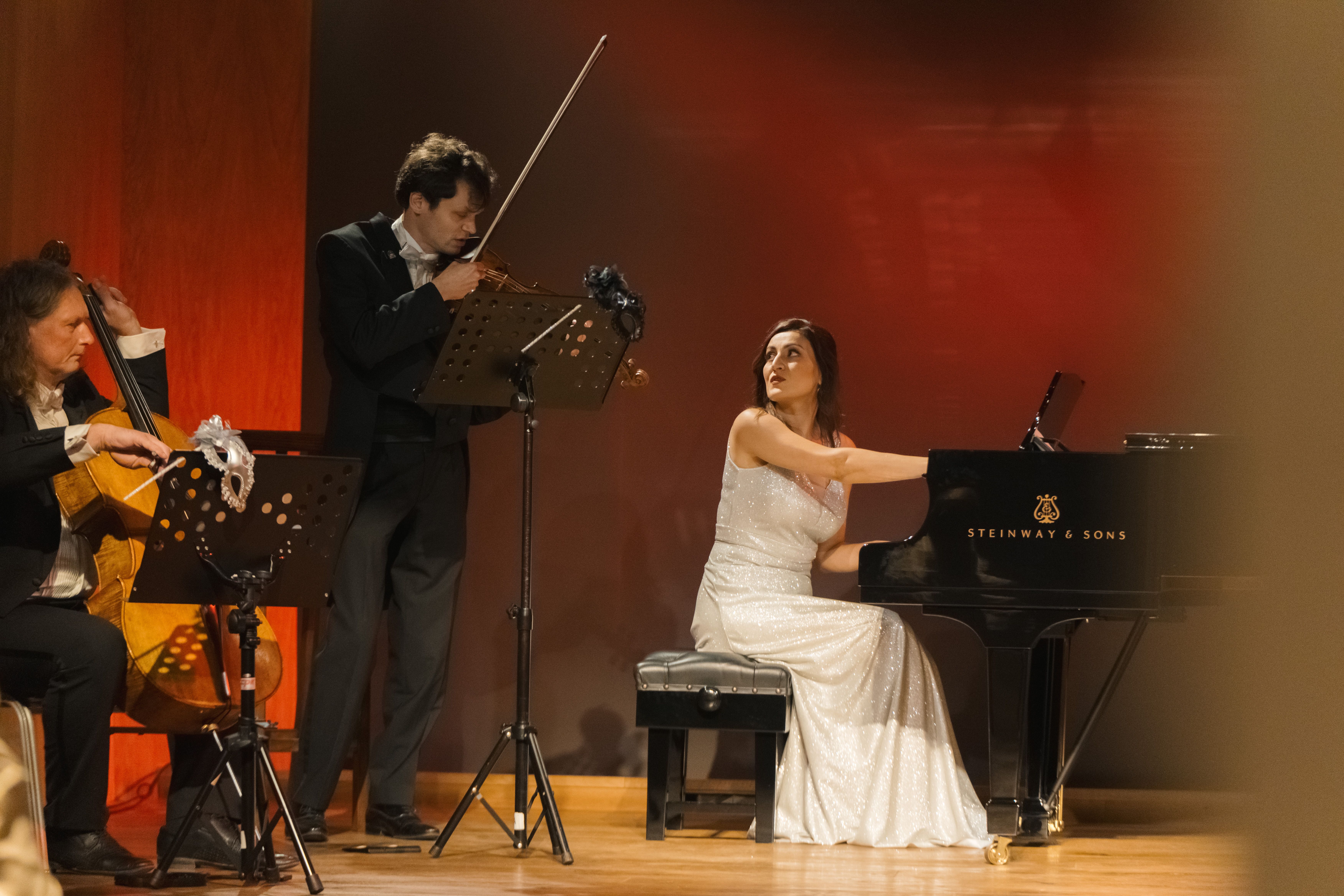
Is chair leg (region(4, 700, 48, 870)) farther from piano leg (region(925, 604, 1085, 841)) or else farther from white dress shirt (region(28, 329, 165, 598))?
piano leg (region(925, 604, 1085, 841))

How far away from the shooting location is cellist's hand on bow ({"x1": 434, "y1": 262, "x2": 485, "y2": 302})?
344 centimetres

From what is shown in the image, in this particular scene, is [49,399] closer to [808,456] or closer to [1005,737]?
[808,456]

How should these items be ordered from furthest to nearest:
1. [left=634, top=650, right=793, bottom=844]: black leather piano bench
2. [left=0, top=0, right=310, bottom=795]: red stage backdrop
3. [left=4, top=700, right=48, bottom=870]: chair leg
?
[left=0, top=0, right=310, bottom=795]: red stage backdrop, [left=634, top=650, right=793, bottom=844]: black leather piano bench, [left=4, top=700, right=48, bottom=870]: chair leg

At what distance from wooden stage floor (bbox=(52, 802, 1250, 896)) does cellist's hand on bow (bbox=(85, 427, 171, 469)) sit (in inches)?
35.1

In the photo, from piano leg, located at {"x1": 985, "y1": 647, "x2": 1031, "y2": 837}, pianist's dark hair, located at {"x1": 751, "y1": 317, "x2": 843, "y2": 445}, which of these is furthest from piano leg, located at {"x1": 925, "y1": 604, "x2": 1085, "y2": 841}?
pianist's dark hair, located at {"x1": 751, "y1": 317, "x2": 843, "y2": 445}

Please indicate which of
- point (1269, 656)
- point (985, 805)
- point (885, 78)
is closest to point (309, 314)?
point (885, 78)

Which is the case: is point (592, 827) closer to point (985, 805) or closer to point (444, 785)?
point (444, 785)

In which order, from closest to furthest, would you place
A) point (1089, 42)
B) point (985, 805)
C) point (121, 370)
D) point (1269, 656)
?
point (1269, 656), point (121, 370), point (985, 805), point (1089, 42)

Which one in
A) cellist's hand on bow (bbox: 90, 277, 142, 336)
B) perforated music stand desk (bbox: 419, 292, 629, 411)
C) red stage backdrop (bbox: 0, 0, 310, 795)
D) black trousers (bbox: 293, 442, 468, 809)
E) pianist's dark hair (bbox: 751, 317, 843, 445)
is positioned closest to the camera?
perforated music stand desk (bbox: 419, 292, 629, 411)

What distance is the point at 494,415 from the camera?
3762 mm

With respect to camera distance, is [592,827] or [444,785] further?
[444,785]

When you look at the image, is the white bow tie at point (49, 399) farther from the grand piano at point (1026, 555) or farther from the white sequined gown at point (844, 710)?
the grand piano at point (1026, 555)

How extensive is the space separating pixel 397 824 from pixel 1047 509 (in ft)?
6.07

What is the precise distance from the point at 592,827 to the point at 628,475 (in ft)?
3.57
